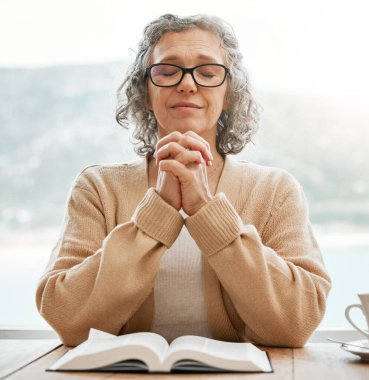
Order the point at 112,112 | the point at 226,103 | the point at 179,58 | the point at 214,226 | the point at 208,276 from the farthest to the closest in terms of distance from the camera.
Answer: the point at 112,112, the point at 226,103, the point at 179,58, the point at 208,276, the point at 214,226

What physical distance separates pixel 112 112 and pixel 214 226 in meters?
1.06

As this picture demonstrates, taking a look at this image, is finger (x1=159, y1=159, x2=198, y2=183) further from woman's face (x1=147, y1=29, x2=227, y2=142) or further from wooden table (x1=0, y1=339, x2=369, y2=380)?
wooden table (x1=0, y1=339, x2=369, y2=380)

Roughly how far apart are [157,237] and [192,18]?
0.71 metres

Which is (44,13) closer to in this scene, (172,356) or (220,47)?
(220,47)

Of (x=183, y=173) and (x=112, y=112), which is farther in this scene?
(x=112, y=112)

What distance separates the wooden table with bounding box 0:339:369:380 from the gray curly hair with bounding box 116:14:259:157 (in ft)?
2.36

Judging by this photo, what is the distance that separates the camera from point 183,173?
1.58 meters

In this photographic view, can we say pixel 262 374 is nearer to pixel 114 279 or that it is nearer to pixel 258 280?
pixel 258 280

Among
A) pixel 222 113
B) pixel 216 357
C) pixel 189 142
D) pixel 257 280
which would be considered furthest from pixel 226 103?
pixel 216 357

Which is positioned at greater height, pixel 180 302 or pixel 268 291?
pixel 268 291

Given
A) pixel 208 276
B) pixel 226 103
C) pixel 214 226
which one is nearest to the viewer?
pixel 214 226

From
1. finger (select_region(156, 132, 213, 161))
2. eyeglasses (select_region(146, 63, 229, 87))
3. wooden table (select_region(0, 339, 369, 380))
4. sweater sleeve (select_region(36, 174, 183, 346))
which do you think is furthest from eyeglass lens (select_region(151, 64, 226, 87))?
wooden table (select_region(0, 339, 369, 380))

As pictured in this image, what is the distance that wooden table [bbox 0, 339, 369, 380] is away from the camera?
1.15 meters

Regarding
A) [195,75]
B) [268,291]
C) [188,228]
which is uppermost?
[195,75]
